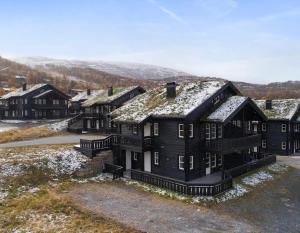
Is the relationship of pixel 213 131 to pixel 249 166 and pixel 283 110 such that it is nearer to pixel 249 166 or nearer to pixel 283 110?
pixel 249 166

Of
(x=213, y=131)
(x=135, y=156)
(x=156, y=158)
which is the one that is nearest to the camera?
(x=213, y=131)

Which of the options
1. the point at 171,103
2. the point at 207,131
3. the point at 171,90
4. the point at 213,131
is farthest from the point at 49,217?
the point at 171,90

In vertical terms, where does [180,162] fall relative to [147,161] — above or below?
above

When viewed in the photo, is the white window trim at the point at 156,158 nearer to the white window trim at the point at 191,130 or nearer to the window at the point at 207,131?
the white window trim at the point at 191,130

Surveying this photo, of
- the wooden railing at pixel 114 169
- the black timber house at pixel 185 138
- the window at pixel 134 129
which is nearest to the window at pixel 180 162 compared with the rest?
the black timber house at pixel 185 138

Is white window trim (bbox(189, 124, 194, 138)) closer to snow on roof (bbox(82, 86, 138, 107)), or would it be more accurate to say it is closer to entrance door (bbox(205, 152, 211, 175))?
entrance door (bbox(205, 152, 211, 175))
